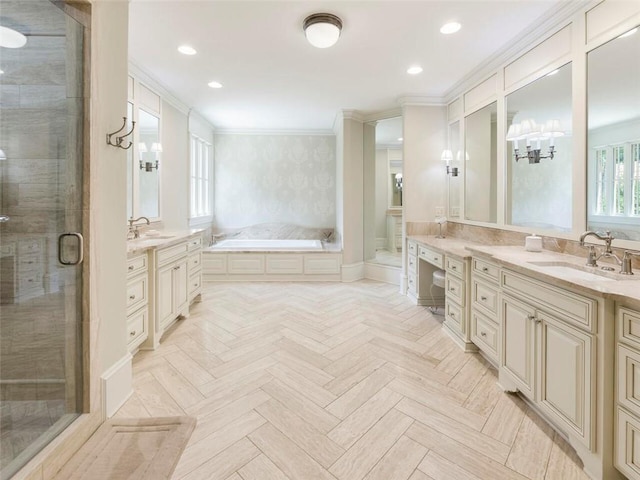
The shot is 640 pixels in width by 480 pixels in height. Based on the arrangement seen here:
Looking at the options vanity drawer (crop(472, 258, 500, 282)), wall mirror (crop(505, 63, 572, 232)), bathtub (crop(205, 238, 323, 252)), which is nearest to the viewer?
vanity drawer (crop(472, 258, 500, 282))

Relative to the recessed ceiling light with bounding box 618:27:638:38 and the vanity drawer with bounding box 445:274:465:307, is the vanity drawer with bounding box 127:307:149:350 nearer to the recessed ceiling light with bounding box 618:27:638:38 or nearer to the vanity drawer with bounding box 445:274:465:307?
the vanity drawer with bounding box 445:274:465:307

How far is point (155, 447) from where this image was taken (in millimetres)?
1536

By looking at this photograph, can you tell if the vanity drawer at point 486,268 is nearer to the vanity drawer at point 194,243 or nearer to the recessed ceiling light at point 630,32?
the recessed ceiling light at point 630,32

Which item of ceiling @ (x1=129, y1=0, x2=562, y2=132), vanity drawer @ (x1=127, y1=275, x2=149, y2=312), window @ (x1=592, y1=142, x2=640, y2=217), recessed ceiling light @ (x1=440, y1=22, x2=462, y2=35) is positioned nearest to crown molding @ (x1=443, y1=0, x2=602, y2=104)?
ceiling @ (x1=129, y1=0, x2=562, y2=132)

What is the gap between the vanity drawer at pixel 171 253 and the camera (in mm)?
2717

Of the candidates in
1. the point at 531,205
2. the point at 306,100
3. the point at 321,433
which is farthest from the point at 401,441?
the point at 306,100

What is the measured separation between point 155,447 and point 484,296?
2297 mm

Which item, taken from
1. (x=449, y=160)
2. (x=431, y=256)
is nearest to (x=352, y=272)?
(x=431, y=256)

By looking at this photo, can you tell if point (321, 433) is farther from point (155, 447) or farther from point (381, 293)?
point (381, 293)

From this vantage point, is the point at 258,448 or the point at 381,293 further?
the point at 381,293

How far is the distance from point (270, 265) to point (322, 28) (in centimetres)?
340

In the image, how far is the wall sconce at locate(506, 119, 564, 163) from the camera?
2364 millimetres

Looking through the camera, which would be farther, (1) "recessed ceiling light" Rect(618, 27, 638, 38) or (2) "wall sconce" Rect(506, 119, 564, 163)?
(2) "wall sconce" Rect(506, 119, 564, 163)

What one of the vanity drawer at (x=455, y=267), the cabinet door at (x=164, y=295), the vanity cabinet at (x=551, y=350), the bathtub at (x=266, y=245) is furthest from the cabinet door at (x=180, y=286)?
the vanity cabinet at (x=551, y=350)
